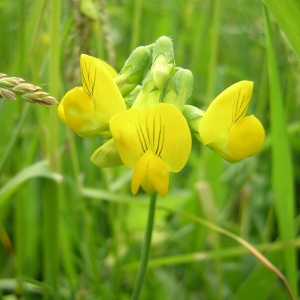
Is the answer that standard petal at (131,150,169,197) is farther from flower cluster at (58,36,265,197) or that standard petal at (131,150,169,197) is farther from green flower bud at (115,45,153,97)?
green flower bud at (115,45,153,97)

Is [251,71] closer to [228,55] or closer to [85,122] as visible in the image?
[228,55]

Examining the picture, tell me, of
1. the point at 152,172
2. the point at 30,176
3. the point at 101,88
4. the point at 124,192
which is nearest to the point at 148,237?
the point at 152,172

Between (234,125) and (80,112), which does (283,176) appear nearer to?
(234,125)

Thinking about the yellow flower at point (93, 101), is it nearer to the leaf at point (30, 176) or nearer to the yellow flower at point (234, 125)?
the yellow flower at point (234, 125)

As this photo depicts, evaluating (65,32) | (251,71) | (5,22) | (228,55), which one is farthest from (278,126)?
(228,55)

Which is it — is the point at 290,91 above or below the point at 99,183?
above
